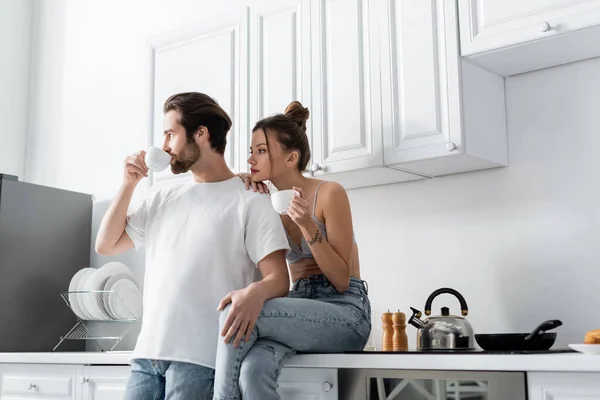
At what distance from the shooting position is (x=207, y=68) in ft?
10.2

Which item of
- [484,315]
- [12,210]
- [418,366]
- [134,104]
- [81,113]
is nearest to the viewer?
[418,366]

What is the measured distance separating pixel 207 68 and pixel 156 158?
88 centimetres

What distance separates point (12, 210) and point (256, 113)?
1.34 metres

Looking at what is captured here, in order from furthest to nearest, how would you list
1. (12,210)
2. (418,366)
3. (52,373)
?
(12,210) → (52,373) → (418,366)

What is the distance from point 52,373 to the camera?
288cm

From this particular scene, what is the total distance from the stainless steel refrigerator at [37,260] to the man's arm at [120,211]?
1.23m

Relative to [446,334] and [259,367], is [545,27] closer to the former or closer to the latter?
[446,334]

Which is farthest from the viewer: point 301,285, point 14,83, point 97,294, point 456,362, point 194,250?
point 14,83

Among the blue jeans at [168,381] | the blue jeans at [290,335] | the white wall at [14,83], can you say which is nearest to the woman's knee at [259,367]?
the blue jeans at [290,335]

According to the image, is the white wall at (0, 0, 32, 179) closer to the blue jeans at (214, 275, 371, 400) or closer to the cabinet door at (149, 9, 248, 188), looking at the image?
the cabinet door at (149, 9, 248, 188)

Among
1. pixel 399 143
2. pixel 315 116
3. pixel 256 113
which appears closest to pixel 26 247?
pixel 256 113

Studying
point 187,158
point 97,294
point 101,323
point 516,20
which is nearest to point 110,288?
point 97,294

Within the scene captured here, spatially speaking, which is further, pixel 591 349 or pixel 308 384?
pixel 308 384

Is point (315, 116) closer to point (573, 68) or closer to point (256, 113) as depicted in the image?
point (256, 113)
